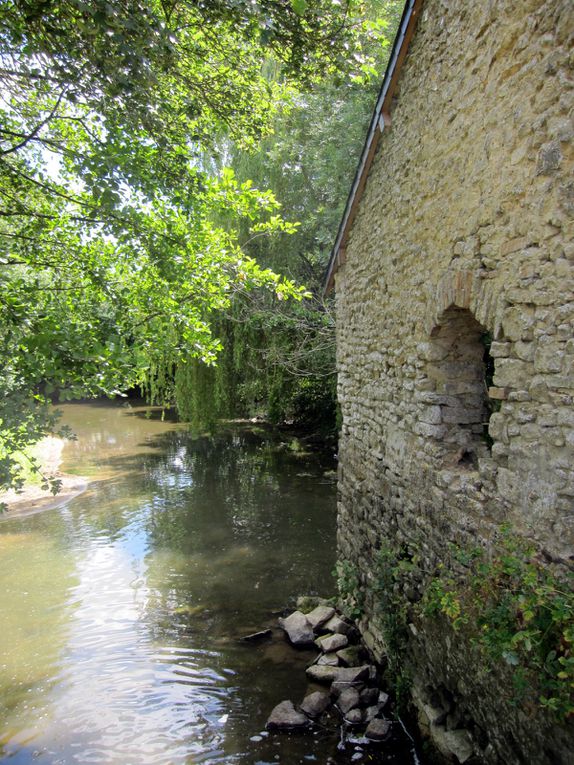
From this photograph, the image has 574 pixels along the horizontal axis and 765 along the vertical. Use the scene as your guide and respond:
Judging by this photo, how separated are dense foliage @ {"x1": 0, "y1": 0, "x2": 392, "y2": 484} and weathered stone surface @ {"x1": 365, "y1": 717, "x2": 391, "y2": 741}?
10.7 ft

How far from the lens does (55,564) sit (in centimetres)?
823

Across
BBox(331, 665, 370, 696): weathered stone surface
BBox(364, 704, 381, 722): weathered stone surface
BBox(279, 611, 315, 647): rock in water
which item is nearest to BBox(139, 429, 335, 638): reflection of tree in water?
BBox(279, 611, 315, 647): rock in water

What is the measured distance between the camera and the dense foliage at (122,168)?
13.0 ft

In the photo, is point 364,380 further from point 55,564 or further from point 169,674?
point 55,564

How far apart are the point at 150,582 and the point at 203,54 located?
248 inches

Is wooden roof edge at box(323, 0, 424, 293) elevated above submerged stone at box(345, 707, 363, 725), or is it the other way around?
wooden roof edge at box(323, 0, 424, 293)

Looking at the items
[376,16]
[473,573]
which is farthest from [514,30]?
[376,16]

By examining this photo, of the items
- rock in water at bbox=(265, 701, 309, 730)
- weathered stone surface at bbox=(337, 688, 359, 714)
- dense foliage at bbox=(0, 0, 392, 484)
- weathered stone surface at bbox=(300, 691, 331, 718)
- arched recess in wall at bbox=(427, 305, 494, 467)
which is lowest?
rock in water at bbox=(265, 701, 309, 730)

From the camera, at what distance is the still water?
14.7 feet

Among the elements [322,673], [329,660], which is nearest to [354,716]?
[322,673]

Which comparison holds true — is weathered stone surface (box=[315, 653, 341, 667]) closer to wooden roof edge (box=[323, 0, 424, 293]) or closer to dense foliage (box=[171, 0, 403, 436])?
wooden roof edge (box=[323, 0, 424, 293])

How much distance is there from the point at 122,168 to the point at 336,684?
4.70 metres

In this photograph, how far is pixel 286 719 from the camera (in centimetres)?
452

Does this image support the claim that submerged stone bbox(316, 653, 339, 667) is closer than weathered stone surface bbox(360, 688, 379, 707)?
No
